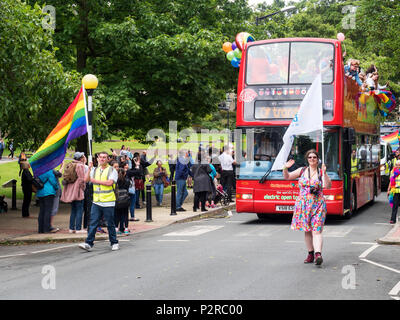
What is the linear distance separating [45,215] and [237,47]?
24.3 ft

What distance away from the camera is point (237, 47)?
1817 cm

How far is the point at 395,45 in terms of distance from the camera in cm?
2391

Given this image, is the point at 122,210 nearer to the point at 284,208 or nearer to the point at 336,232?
the point at 284,208

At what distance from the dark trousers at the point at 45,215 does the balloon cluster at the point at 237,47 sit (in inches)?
247

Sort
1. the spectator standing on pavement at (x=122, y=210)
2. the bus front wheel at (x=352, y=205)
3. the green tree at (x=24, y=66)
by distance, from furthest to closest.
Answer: the bus front wheel at (x=352, y=205) → the spectator standing on pavement at (x=122, y=210) → the green tree at (x=24, y=66)

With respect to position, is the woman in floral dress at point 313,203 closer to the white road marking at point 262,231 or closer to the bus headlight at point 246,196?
the white road marking at point 262,231

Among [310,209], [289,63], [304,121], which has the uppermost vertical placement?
[289,63]

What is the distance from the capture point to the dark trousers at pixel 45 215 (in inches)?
570

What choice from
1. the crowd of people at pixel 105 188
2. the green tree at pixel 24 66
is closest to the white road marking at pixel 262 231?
the crowd of people at pixel 105 188

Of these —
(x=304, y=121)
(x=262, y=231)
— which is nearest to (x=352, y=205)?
(x=262, y=231)

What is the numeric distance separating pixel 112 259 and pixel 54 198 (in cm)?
508

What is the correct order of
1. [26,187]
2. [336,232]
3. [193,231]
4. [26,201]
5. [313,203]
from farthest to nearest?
1. [26,187]
2. [26,201]
3. [193,231]
4. [336,232]
5. [313,203]

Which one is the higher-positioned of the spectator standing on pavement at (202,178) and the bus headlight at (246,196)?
the spectator standing on pavement at (202,178)
